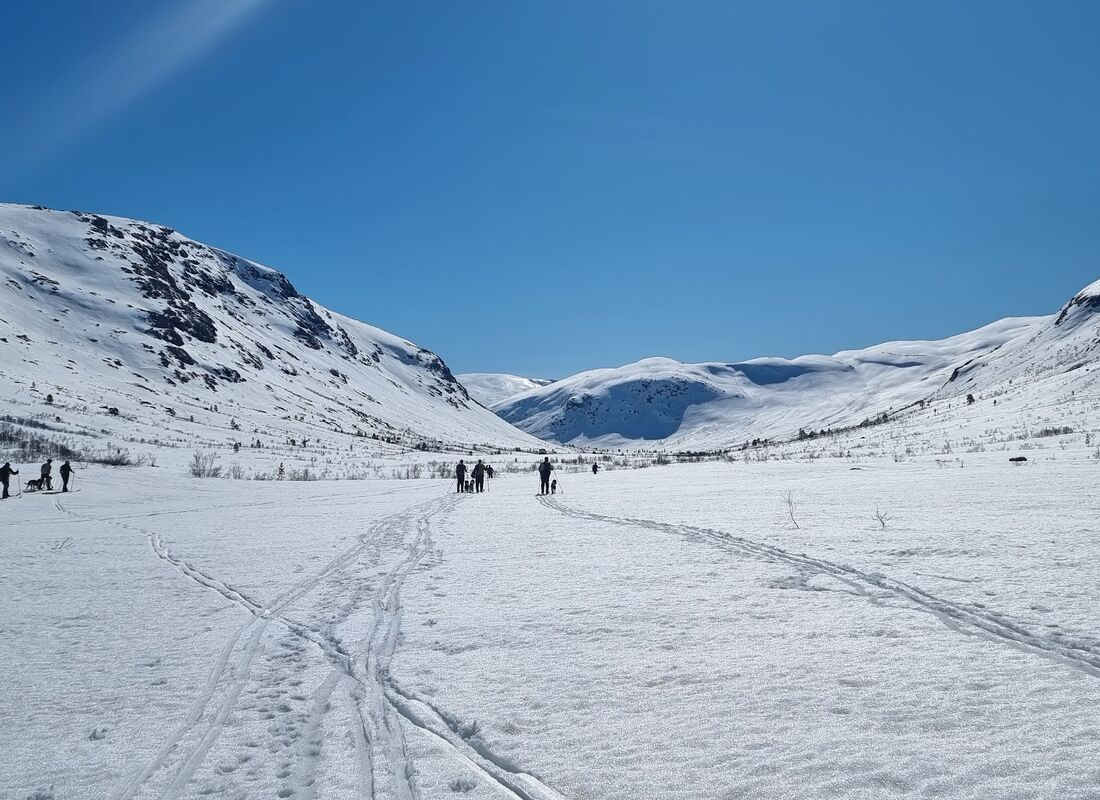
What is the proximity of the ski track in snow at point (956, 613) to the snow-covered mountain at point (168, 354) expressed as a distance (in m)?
57.9

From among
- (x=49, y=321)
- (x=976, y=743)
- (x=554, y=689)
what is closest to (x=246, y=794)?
(x=554, y=689)

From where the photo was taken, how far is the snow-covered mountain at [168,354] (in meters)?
76.5

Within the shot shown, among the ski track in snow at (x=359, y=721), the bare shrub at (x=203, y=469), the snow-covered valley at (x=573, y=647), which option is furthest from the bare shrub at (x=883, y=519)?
the bare shrub at (x=203, y=469)

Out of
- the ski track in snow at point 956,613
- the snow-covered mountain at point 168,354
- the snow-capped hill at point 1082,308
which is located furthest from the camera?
the snow-capped hill at point 1082,308

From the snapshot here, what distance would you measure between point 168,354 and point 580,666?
5115 inches

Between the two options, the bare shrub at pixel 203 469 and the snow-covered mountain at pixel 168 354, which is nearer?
the bare shrub at pixel 203 469

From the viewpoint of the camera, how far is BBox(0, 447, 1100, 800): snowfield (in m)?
4.46

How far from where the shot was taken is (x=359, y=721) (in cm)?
540

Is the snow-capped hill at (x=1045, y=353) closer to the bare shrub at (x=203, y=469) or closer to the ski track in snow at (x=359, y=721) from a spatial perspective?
the bare shrub at (x=203, y=469)

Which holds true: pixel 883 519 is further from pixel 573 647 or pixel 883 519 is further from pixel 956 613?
pixel 573 647

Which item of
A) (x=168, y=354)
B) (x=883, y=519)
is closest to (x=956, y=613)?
(x=883, y=519)

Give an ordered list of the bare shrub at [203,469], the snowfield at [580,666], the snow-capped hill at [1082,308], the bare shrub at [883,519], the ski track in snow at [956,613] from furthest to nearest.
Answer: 1. the snow-capped hill at [1082,308]
2. the bare shrub at [203,469]
3. the bare shrub at [883,519]
4. the ski track in snow at [956,613]
5. the snowfield at [580,666]

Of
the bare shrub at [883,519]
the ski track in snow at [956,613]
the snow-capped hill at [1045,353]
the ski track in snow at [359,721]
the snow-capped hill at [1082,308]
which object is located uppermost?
the snow-capped hill at [1082,308]

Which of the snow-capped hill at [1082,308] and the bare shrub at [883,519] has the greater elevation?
the snow-capped hill at [1082,308]
